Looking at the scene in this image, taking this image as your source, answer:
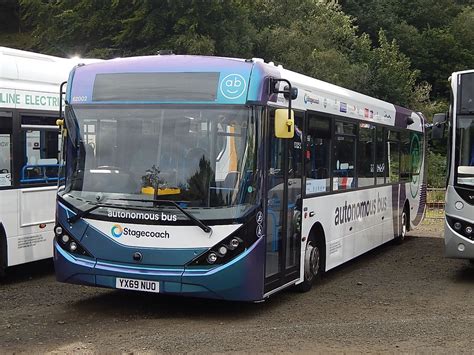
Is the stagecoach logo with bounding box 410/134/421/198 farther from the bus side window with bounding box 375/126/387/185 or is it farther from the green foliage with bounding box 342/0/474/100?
the green foliage with bounding box 342/0/474/100

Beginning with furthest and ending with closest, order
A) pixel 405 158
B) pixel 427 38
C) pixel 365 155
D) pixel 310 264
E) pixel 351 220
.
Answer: pixel 427 38, pixel 405 158, pixel 365 155, pixel 351 220, pixel 310 264

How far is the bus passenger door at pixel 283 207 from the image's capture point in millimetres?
7469

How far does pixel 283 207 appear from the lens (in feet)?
26.0

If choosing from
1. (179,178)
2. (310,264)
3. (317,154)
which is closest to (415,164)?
(317,154)

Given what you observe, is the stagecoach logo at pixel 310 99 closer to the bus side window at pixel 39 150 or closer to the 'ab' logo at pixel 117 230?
the 'ab' logo at pixel 117 230

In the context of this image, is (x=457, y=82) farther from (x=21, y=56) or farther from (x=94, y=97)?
(x=21, y=56)

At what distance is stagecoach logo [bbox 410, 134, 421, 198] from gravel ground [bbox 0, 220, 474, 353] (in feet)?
17.4

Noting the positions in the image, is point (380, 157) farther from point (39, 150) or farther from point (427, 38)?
point (427, 38)

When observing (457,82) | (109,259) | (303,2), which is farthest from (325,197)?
(303,2)

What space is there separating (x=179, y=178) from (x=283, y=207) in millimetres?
1471

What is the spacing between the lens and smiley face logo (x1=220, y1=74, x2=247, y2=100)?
23.5ft

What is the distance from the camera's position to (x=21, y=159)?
9062 mm

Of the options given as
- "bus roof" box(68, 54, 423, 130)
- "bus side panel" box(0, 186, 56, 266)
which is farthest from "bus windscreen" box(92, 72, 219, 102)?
"bus side panel" box(0, 186, 56, 266)

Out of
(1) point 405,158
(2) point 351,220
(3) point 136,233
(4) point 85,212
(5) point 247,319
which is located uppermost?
(1) point 405,158
